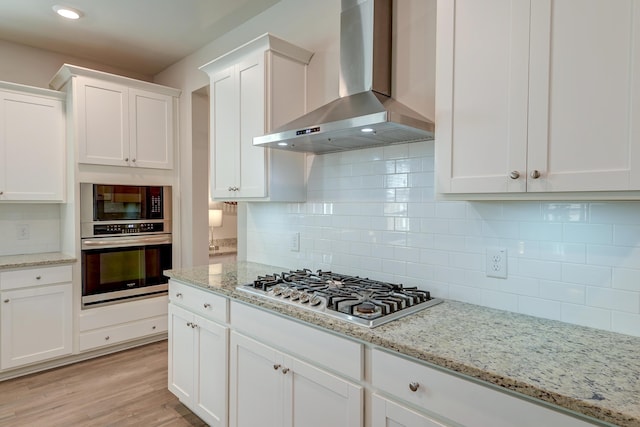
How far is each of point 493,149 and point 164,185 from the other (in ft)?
10.6

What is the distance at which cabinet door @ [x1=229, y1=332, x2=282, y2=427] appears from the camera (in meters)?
1.73

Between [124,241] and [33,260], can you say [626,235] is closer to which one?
[124,241]

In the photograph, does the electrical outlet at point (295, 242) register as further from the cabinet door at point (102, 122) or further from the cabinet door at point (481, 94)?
the cabinet door at point (102, 122)

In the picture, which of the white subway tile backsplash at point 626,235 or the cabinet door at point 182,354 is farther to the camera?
the cabinet door at point 182,354

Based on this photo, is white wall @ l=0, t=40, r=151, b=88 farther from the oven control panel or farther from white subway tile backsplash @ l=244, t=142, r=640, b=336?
white subway tile backsplash @ l=244, t=142, r=640, b=336

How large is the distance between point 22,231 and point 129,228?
88 centimetres

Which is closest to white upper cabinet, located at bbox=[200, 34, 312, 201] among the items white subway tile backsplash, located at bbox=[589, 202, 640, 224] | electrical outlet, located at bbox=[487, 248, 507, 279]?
electrical outlet, located at bbox=[487, 248, 507, 279]

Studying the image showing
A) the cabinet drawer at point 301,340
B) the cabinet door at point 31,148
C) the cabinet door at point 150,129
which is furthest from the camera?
the cabinet door at point 150,129

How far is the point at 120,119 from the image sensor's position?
3.42 m

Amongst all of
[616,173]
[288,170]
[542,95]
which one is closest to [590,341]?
[616,173]

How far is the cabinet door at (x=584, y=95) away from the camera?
110cm

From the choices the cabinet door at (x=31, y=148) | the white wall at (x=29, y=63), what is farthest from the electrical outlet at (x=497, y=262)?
the white wall at (x=29, y=63)

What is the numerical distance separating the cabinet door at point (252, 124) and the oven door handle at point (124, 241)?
1.63m

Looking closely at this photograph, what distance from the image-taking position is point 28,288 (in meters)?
2.97
